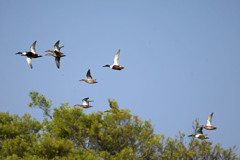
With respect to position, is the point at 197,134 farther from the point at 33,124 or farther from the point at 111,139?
the point at 33,124

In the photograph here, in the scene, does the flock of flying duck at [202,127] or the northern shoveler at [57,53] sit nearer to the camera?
the flock of flying duck at [202,127]

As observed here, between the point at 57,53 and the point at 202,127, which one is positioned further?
the point at 57,53

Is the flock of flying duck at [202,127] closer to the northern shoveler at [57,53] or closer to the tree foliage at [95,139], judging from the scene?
the tree foliage at [95,139]

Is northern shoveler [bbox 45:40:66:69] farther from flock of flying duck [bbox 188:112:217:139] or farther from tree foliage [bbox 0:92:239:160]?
flock of flying duck [bbox 188:112:217:139]

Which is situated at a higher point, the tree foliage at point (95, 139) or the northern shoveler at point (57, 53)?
the northern shoveler at point (57, 53)

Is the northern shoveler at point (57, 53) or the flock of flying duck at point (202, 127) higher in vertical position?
the northern shoveler at point (57, 53)

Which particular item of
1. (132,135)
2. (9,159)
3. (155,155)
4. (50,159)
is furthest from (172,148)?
(9,159)

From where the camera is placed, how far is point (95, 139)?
1442 inches

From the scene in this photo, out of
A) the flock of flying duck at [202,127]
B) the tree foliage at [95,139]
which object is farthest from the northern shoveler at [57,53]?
the flock of flying duck at [202,127]

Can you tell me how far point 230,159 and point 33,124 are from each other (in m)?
20.1

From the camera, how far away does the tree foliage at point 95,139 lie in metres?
32.2

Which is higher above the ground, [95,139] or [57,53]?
[57,53]

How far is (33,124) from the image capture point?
39625 mm

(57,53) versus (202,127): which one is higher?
(57,53)
